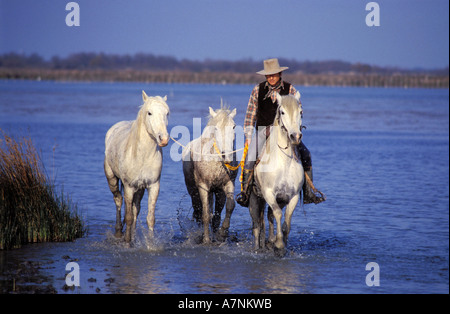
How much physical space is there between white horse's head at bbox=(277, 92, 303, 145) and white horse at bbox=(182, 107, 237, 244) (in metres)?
1.36

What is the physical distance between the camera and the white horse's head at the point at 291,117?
7.38 meters

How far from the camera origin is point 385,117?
39.8 meters

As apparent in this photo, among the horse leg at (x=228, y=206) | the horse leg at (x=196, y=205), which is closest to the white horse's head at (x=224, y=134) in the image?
the horse leg at (x=228, y=206)

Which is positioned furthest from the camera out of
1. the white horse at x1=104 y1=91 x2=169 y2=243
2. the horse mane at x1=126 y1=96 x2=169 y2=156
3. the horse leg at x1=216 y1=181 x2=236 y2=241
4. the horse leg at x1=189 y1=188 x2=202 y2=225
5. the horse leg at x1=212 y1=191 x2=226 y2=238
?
the horse leg at x1=189 y1=188 x2=202 y2=225

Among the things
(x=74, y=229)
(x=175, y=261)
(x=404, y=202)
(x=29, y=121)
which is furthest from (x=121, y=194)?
(x=29, y=121)

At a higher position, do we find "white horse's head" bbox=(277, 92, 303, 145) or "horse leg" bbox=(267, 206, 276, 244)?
"white horse's head" bbox=(277, 92, 303, 145)

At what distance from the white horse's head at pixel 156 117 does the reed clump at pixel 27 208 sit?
195 cm

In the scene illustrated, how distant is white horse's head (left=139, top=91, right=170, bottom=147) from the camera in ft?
26.3

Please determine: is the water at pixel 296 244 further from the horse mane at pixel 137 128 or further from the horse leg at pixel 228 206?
the horse mane at pixel 137 128

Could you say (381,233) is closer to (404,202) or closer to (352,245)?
(352,245)

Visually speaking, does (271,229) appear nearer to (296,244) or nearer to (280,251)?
(280,251)

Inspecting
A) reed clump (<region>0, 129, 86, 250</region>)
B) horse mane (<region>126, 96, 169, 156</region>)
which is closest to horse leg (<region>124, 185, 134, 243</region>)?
horse mane (<region>126, 96, 169, 156</region>)

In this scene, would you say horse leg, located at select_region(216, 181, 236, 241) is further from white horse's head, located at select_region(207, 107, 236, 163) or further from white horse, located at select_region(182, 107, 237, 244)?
white horse's head, located at select_region(207, 107, 236, 163)
